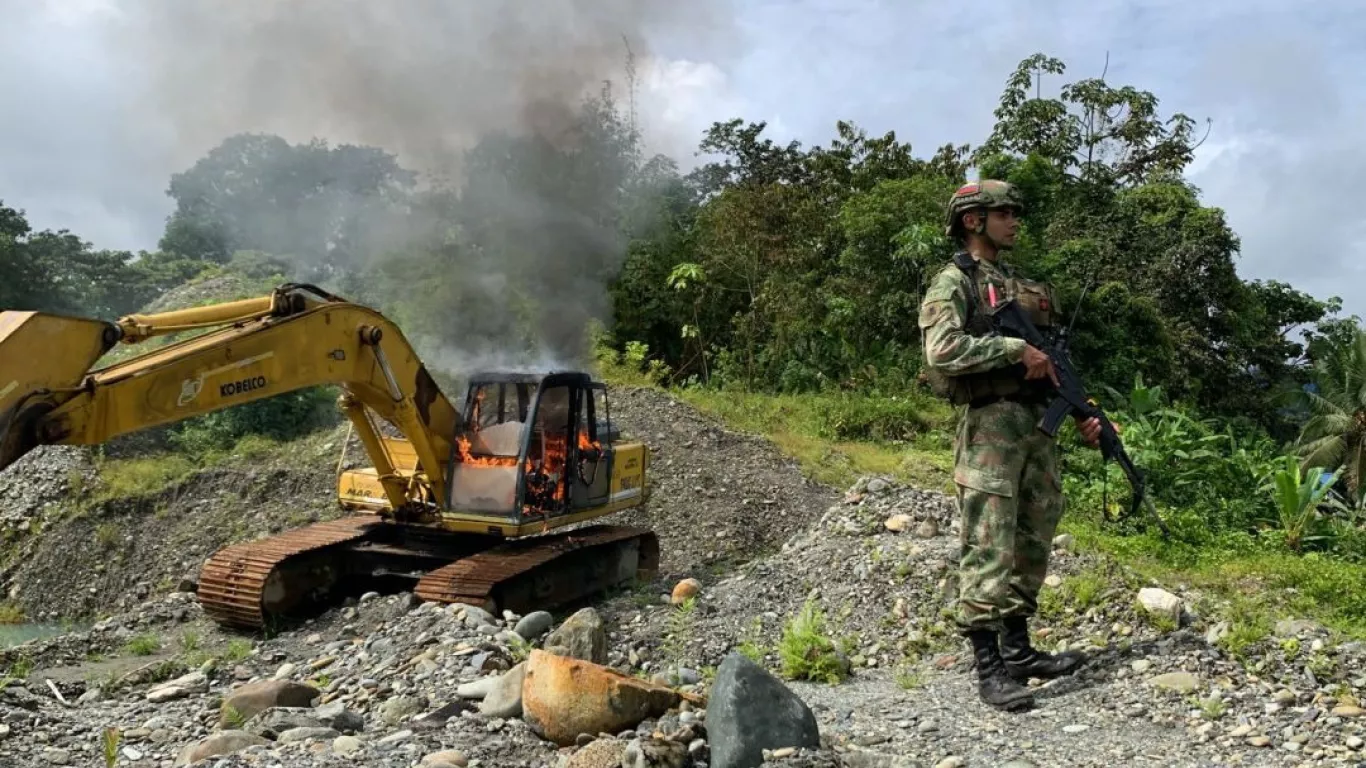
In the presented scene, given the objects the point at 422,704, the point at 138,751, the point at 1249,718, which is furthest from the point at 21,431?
the point at 1249,718

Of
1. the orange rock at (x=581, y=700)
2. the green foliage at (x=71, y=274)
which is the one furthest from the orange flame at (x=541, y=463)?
the green foliage at (x=71, y=274)

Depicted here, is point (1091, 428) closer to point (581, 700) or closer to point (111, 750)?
point (581, 700)

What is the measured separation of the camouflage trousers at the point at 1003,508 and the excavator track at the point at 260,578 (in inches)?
214

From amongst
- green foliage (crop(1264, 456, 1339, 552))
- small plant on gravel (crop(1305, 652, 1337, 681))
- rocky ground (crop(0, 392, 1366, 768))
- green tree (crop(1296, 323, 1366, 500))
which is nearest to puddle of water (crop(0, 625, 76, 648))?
rocky ground (crop(0, 392, 1366, 768))

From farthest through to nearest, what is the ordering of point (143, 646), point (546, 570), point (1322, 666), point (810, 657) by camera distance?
point (546, 570), point (143, 646), point (810, 657), point (1322, 666)

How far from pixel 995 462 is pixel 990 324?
61cm

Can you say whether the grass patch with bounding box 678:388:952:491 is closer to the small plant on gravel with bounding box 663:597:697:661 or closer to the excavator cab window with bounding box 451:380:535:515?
the excavator cab window with bounding box 451:380:535:515

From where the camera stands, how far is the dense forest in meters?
11.0

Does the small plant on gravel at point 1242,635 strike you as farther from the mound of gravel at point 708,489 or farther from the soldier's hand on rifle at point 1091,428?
the mound of gravel at point 708,489

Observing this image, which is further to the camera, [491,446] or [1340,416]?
[1340,416]

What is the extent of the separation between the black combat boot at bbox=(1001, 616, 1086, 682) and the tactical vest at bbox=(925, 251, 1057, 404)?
0.98 metres

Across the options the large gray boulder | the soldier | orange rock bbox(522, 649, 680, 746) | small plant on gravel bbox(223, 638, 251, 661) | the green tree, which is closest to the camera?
the large gray boulder

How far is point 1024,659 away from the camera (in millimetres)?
4805

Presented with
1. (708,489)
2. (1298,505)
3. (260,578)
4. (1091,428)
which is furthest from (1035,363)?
(708,489)
